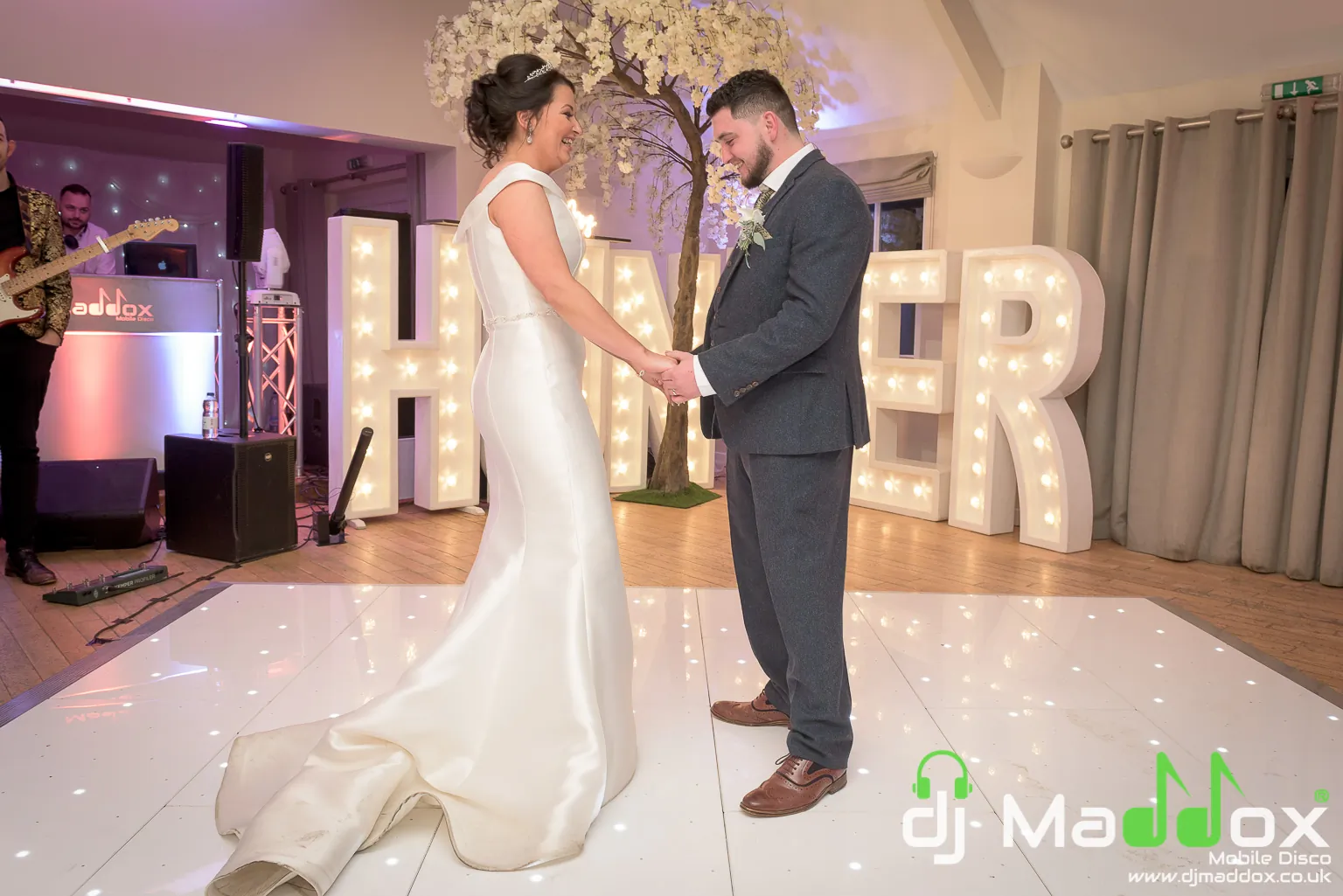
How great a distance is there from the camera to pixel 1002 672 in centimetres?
315

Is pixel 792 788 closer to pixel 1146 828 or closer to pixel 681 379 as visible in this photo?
pixel 1146 828

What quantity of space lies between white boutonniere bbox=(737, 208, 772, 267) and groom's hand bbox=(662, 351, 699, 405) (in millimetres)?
275

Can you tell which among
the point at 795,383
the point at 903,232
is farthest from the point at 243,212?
the point at 903,232

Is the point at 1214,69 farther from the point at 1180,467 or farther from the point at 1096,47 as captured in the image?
the point at 1180,467

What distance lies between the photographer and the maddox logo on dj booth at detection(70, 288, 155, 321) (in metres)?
5.81

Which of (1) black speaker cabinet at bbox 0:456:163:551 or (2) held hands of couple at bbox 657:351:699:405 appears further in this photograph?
(1) black speaker cabinet at bbox 0:456:163:551

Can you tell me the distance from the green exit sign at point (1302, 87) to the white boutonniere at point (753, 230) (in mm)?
3622

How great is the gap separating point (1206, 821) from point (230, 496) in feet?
12.6

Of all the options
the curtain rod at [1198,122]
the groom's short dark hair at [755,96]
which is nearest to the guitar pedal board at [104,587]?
the groom's short dark hair at [755,96]

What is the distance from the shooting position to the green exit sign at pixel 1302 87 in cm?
443

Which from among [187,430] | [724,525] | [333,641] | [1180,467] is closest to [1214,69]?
[1180,467]

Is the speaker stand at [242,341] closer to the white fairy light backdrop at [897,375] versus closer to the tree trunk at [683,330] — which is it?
the white fairy light backdrop at [897,375]

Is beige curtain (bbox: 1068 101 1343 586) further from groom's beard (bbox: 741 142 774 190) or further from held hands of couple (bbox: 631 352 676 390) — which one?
held hands of couple (bbox: 631 352 676 390)

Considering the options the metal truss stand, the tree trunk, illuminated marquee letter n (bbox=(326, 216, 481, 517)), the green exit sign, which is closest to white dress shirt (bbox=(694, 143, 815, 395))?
illuminated marquee letter n (bbox=(326, 216, 481, 517))
